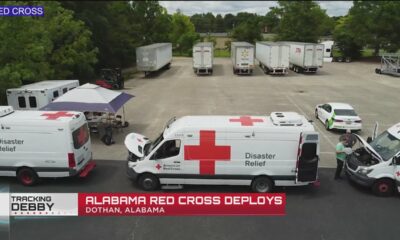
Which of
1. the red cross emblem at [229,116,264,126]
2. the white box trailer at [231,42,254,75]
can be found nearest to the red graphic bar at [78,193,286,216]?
the red cross emblem at [229,116,264,126]

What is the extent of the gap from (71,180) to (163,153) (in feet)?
12.3

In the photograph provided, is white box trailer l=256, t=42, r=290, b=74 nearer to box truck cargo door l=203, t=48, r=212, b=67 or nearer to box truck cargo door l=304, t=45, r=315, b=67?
box truck cargo door l=304, t=45, r=315, b=67

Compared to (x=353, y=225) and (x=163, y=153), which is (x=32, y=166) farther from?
(x=353, y=225)

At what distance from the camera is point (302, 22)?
230 feet

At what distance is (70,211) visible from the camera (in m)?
10.3

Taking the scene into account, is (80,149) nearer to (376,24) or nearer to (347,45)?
(376,24)

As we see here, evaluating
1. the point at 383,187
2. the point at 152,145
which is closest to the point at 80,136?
the point at 152,145

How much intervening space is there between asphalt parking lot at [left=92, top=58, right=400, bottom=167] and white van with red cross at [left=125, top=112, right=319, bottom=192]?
382 centimetres

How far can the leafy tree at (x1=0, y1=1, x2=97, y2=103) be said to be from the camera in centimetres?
2141

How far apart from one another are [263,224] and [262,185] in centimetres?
196

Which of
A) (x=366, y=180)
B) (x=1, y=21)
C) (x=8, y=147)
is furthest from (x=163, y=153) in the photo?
(x=1, y=21)

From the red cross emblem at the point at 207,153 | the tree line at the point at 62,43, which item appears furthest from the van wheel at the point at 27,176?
the tree line at the point at 62,43

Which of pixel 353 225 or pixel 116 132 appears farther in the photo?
pixel 116 132

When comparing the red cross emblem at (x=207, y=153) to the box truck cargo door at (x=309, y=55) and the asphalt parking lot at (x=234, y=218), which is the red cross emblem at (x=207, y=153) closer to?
the asphalt parking lot at (x=234, y=218)
